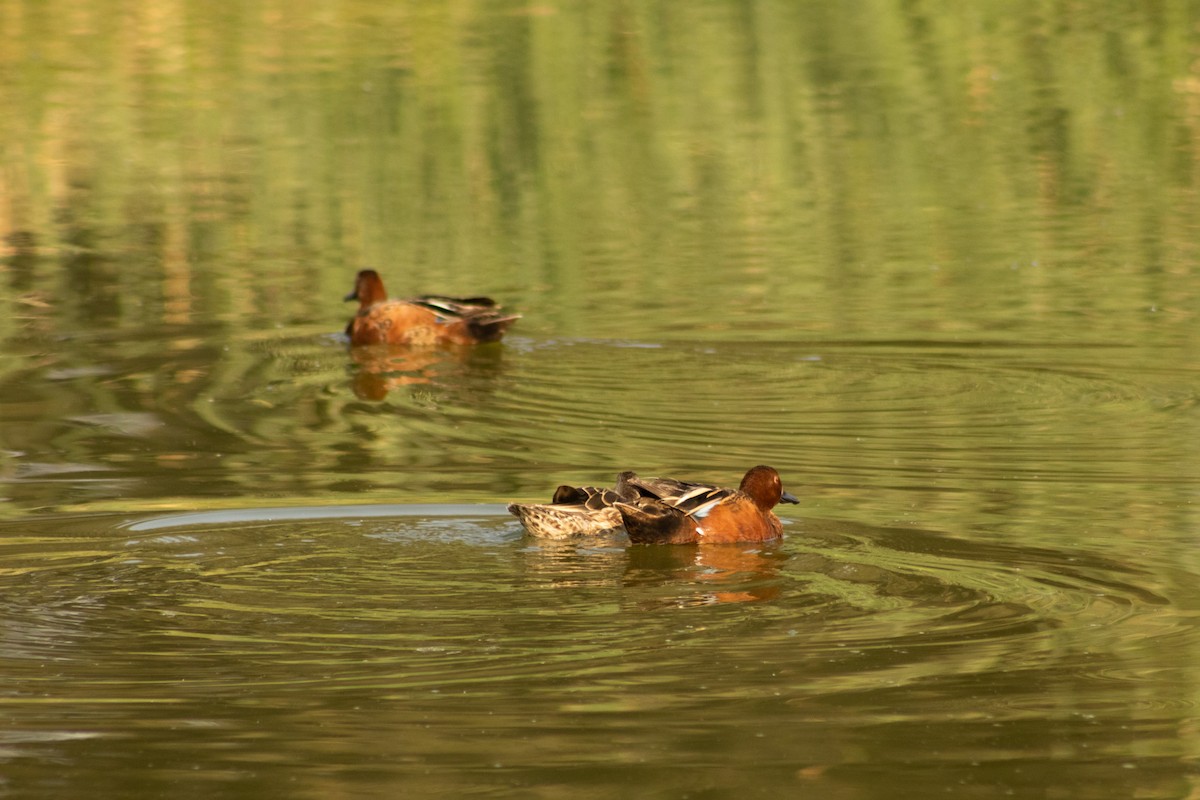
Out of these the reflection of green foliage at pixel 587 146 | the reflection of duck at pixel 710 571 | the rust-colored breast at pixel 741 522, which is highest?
the reflection of green foliage at pixel 587 146

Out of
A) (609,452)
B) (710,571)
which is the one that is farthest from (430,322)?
(710,571)

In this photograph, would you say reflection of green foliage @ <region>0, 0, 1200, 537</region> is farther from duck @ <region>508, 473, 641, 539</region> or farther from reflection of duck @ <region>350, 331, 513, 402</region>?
duck @ <region>508, 473, 641, 539</region>

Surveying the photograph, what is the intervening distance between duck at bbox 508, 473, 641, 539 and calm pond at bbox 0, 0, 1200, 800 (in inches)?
4.8

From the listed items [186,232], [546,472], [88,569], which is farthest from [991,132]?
[88,569]

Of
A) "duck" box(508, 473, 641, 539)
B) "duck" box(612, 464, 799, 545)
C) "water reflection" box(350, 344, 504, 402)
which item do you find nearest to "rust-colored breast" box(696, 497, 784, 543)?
"duck" box(612, 464, 799, 545)

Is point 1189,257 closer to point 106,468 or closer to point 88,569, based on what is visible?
point 106,468

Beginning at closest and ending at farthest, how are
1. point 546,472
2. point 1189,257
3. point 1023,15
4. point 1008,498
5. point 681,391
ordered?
point 1008,498 → point 546,472 → point 681,391 → point 1189,257 → point 1023,15

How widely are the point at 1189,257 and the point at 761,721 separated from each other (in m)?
15.5

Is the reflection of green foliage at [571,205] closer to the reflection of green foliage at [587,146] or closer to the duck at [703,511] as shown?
the reflection of green foliage at [587,146]

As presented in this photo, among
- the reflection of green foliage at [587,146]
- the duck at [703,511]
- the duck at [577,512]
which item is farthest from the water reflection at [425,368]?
the duck at [703,511]

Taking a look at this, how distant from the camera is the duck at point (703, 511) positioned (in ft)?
36.2

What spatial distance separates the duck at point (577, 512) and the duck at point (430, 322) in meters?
6.97

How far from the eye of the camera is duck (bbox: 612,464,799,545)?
36.2ft

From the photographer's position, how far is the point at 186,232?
1022 inches
